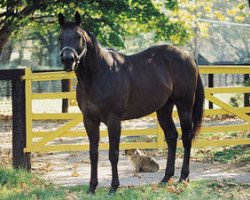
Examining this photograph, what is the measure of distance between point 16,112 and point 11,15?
25.1 feet

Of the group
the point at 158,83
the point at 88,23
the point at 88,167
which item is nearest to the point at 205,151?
the point at 88,167

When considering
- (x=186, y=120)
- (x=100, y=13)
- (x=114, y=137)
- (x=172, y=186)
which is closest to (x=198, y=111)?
(x=186, y=120)

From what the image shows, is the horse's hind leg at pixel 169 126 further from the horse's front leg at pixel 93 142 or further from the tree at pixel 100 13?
the tree at pixel 100 13

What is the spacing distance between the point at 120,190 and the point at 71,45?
1.91 metres

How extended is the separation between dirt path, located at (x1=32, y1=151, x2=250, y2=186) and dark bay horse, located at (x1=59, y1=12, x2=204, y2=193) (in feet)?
1.98

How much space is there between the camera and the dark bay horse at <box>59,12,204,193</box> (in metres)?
6.41

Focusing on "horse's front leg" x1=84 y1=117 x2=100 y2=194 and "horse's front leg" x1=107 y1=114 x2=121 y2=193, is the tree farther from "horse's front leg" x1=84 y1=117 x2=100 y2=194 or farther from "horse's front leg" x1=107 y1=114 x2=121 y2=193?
"horse's front leg" x1=107 y1=114 x2=121 y2=193

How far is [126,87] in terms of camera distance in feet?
22.1

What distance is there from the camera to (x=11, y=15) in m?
15.4

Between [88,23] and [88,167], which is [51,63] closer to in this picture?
[88,23]

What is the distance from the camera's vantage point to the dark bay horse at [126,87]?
641cm

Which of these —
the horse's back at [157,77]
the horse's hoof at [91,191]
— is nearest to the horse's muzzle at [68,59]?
the horse's back at [157,77]

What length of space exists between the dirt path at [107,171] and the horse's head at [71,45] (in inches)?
82.8

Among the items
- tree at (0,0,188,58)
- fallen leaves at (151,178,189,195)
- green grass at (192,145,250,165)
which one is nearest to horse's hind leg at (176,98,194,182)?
fallen leaves at (151,178,189,195)
